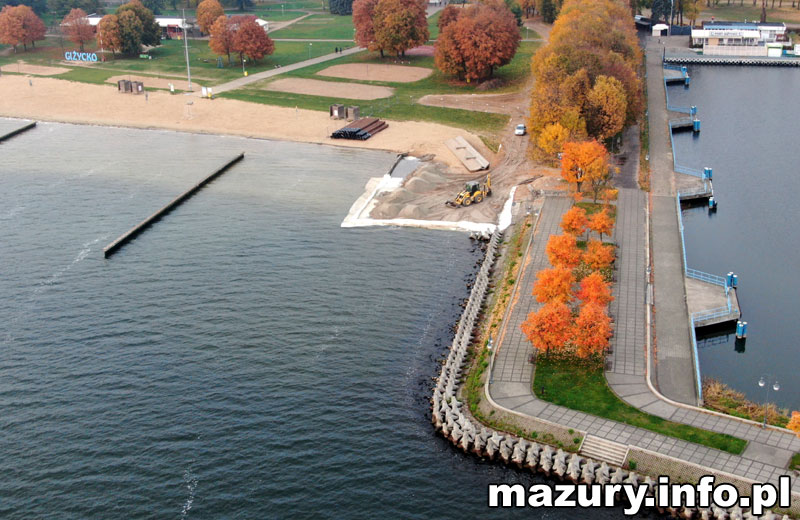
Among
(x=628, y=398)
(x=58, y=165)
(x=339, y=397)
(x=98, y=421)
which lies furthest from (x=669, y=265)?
(x=58, y=165)

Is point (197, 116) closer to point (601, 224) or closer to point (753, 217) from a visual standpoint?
point (601, 224)

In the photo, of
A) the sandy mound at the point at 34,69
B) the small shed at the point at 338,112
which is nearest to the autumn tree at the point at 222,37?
the sandy mound at the point at 34,69

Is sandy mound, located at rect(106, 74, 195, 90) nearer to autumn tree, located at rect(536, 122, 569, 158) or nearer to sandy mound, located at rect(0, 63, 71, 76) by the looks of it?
sandy mound, located at rect(0, 63, 71, 76)

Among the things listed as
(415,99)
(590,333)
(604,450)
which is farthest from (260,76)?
(604,450)

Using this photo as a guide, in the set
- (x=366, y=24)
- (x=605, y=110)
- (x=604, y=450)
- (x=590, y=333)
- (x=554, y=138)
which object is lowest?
(x=604, y=450)

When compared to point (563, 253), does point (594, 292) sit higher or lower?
lower

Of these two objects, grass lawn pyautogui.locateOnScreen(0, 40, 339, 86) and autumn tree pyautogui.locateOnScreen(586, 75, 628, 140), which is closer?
autumn tree pyautogui.locateOnScreen(586, 75, 628, 140)

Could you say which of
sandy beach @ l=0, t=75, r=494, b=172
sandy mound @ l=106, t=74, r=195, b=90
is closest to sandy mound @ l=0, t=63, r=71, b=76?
sandy beach @ l=0, t=75, r=494, b=172
